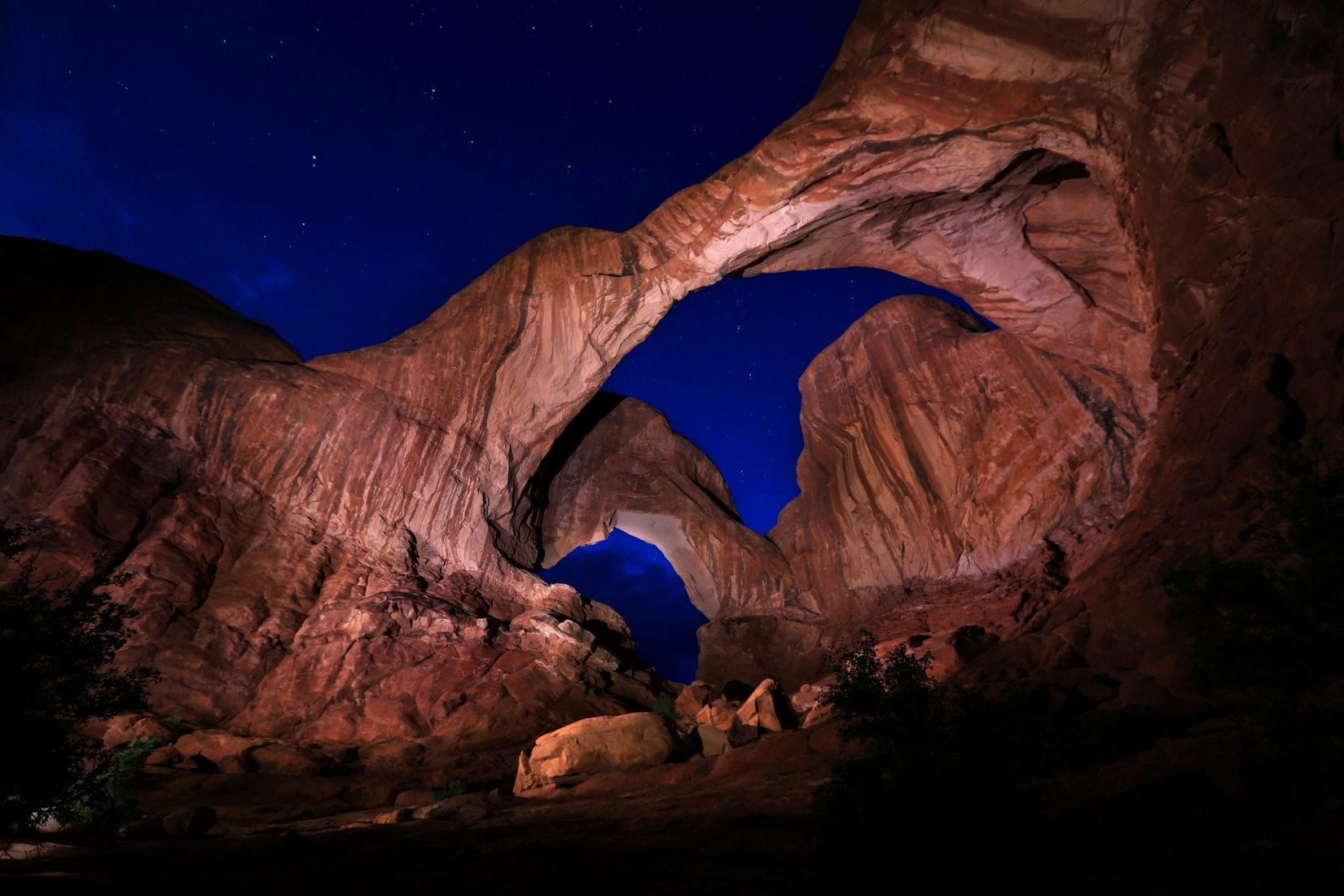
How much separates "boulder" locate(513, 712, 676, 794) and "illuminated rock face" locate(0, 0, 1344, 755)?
21.4ft

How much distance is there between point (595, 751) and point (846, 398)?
70.8 ft

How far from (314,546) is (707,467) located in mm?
22455

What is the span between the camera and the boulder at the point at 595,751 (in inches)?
526

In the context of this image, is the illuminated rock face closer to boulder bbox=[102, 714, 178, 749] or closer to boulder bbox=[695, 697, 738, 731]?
boulder bbox=[102, 714, 178, 749]

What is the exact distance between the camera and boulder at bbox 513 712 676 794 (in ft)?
43.8

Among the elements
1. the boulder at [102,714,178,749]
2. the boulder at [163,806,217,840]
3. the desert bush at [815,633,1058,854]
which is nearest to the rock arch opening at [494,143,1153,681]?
the desert bush at [815,633,1058,854]

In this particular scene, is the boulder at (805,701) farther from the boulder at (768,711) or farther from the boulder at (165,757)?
the boulder at (165,757)

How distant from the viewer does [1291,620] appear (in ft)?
16.1

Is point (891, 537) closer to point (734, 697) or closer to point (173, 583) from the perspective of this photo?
point (734, 697)

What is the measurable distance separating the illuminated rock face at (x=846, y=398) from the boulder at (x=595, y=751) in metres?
6.51

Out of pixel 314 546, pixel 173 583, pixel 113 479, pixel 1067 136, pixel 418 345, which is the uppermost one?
pixel 418 345

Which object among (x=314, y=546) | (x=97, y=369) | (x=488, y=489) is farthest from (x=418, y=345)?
(x=97, y=369)

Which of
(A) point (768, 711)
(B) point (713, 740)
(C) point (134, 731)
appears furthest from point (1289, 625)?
(C) point (134, 731)

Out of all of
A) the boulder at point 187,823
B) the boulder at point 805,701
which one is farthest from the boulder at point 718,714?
the boulder at point 187,823
